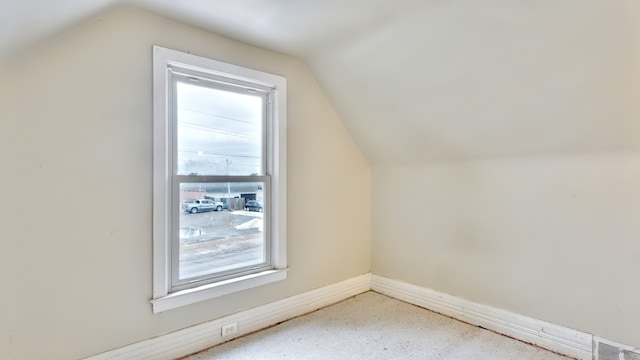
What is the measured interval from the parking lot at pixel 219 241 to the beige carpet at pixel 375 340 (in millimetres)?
566

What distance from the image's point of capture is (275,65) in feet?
9.29

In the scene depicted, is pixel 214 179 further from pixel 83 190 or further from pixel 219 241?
pixel 83 190

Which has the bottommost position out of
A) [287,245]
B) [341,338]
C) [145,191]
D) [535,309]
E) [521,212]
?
[341,338]

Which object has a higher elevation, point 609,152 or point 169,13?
point 169,13

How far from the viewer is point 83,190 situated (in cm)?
194

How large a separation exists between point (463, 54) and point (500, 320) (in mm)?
2029

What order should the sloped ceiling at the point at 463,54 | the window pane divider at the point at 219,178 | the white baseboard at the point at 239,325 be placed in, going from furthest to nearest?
the window pane divider at the point at 219,178 < the white baseboard at the point at 239,325 < the sloped ceiling at the point at 463,54

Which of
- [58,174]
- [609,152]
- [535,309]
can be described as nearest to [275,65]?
[58,174]

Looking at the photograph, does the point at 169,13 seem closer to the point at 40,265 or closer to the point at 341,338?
the point at 40,265

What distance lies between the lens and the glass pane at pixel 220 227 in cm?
241

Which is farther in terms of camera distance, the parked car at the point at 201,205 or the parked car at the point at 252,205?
the parked car at the point at 252,205

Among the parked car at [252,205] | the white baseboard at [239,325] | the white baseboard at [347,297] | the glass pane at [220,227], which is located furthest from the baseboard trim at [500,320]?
the parked car at [252,205]

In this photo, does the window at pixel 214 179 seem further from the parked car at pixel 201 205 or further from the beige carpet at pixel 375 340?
the beige carpet at pixel 375 340

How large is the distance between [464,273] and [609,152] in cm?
138
